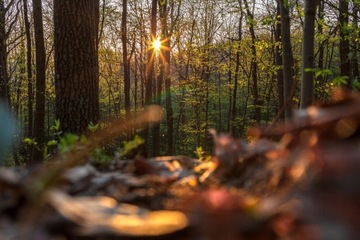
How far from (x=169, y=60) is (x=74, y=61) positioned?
83.5 ft

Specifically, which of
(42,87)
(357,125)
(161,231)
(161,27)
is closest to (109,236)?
(161,231)

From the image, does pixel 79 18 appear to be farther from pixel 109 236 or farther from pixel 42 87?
pixel 42 87

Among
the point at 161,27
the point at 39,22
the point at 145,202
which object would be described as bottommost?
the point at 145,202

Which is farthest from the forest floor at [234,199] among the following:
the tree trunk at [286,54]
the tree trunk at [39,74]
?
the tree trunk at [39,74]

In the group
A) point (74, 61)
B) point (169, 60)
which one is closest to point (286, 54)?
point (74, 61)

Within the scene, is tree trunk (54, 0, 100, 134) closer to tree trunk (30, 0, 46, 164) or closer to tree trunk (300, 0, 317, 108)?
tree trunk (300, 0, 317, 108)

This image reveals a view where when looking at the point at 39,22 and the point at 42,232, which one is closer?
the point at 42,232

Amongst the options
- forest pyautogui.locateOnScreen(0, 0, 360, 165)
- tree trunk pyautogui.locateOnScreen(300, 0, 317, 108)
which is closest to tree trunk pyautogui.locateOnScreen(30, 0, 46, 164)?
forest pyautogui.locateOnScreen(0, 0, 360, 165)

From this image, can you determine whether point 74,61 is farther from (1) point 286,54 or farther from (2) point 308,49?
(2) point 308,49

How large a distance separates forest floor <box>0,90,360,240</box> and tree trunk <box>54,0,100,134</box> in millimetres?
5126

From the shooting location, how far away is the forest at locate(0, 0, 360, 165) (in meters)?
5.96

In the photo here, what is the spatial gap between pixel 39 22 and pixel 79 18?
7.97m

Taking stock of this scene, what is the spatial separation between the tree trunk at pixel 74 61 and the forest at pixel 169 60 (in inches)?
0.6

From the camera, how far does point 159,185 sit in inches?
35.1
